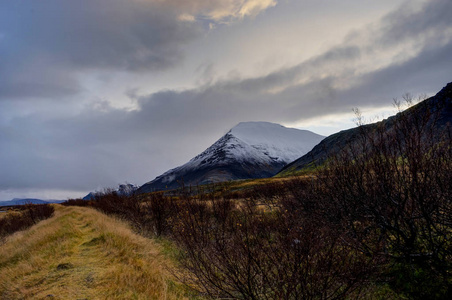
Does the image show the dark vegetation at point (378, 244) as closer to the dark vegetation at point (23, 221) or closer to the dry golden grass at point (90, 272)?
the dry golden grass at point (90, 272)

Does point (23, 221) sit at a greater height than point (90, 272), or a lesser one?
greater

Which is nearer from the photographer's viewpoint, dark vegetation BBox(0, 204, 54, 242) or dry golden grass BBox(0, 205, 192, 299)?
dry golden grass BBox(0, 205, 192, 299)

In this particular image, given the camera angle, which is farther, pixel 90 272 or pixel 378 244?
pixel 90 272

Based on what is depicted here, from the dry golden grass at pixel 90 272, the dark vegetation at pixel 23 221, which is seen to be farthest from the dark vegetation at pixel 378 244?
the dark vegetation at pixel 23 221

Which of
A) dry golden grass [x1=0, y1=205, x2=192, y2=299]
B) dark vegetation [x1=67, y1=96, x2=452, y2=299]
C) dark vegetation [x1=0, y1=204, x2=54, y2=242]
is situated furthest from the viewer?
dark vegetation [x1=0, y1=204, x2=54, y2=242]

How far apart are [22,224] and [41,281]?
79.7 feet

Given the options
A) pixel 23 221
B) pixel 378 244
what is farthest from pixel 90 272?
pixel 23 221

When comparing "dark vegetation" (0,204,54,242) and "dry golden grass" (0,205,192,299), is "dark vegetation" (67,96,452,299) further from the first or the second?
"dark vegetation" (0,204,54,242)

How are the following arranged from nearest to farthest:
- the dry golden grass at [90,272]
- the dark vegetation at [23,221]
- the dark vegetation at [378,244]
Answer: the dark vegetation at [378,244]
the dry golden grass at [90,272]
the dark vegetation at [23,221]

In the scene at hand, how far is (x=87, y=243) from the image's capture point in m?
8.96

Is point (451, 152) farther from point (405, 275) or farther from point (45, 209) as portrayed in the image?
point (45, 209)

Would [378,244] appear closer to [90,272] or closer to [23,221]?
[90,272]

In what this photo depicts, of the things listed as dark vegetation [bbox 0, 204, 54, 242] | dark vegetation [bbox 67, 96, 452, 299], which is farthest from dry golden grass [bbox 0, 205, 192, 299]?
dark vegetation [bbox 0, 204, 54, 242]

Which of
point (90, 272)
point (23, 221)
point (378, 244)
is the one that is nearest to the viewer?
point (378, 244)
